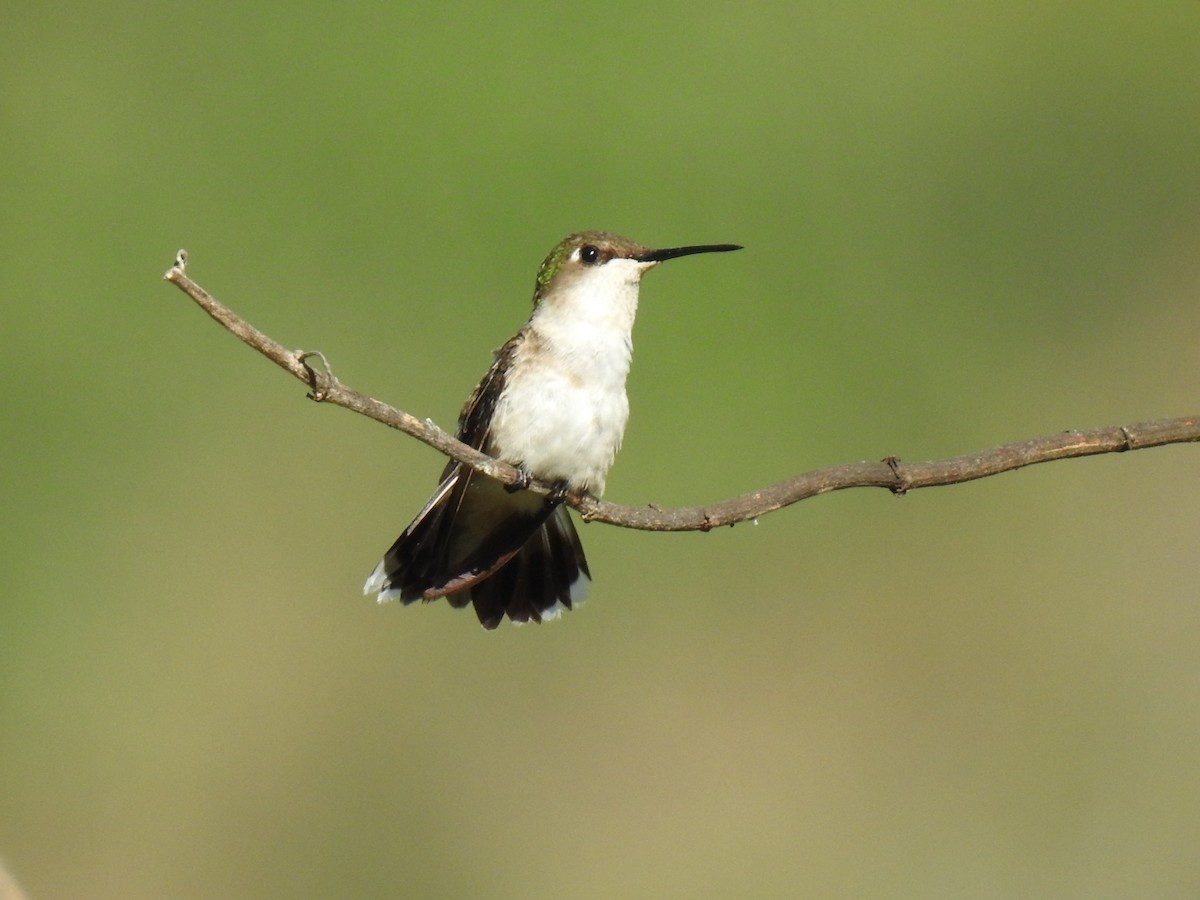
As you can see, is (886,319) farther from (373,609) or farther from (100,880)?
(100,880)

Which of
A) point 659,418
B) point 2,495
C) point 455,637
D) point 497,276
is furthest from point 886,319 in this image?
point 2,495

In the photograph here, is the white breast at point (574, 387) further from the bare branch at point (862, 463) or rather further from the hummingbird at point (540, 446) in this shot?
the bare branch at point (862, 463)

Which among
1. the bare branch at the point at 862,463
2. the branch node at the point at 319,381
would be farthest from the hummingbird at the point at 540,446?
the branch node at the point at 319,381

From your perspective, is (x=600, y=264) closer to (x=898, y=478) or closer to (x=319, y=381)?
(x=898, y=478)

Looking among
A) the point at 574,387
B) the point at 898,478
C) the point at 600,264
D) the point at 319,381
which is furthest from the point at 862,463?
the point at 600,264

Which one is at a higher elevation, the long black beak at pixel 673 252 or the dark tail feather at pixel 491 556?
the long black beak at pixel 673 252

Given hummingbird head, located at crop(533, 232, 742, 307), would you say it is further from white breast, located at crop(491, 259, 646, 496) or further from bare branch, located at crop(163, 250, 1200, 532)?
bare branch, located at crop(163, 250, 1200, 532)

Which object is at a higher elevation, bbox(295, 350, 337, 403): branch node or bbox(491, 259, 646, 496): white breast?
bbox(491, 259, 646, 496): white breast

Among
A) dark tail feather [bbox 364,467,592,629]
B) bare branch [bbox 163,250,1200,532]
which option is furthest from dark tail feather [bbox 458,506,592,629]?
bare branch [bbox 163,250,1200,532]
